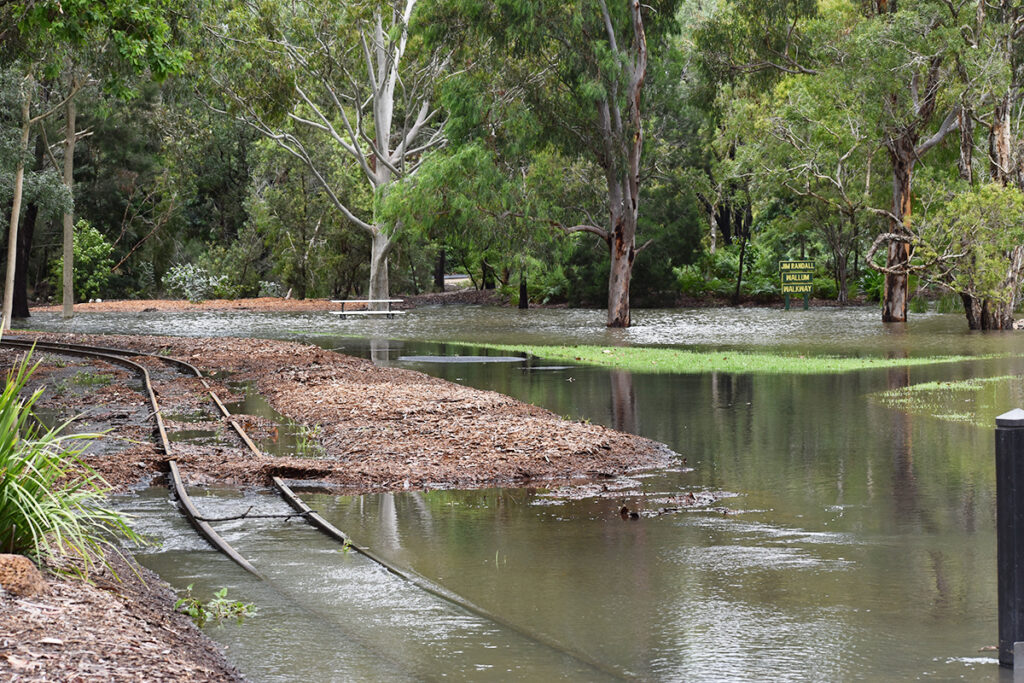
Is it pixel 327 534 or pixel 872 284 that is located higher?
pixel 872 284

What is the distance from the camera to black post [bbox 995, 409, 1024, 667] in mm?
5695

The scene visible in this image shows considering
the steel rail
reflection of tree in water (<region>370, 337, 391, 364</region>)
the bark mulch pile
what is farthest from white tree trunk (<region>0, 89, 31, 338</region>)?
the bark mulch pile

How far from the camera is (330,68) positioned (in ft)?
152

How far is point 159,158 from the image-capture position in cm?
5606

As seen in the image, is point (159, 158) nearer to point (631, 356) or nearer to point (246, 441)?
point (631, 356)

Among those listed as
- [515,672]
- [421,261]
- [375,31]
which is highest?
[375,31]

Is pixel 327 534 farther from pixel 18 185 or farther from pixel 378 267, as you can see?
pixel 378 267

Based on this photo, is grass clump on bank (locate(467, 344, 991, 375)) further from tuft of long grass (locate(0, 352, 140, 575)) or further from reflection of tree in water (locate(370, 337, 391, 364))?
tuft of long grass (locate(0, 352, 140, 575))

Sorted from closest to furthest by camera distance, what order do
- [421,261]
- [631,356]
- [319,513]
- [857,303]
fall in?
[319,513] → [631,356] → [857,303] → [421,261]

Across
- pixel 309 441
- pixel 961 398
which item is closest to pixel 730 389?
pixel 961 398

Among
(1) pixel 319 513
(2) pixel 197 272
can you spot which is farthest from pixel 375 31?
(1) pixel 319 513

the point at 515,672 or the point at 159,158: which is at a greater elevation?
the point at 159,158

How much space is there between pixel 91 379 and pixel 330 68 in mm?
27982

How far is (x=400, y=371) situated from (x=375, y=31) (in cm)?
2785
